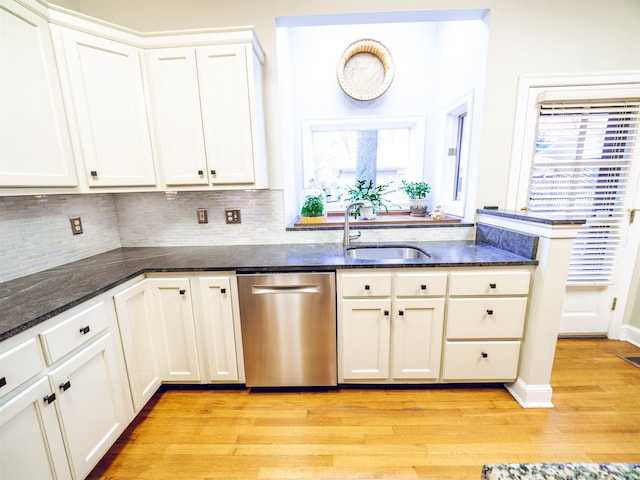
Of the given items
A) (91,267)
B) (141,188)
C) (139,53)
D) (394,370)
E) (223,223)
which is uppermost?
(139,53)

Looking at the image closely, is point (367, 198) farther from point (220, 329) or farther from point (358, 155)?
point (220, 329)

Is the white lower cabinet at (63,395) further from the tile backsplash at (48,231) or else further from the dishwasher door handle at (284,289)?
the dishwasher door handle at (284,289)

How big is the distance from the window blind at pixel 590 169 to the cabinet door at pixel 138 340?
2969 mm

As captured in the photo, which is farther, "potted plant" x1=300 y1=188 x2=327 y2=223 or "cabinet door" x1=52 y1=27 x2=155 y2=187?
"potted plant" x1=300 y1=188 x2=327 y2=223

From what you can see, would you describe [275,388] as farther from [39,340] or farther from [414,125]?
[414,125]

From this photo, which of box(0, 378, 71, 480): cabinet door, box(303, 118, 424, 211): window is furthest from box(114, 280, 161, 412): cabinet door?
box(303, 118, 424, 211): window

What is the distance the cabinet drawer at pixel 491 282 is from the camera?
1.65 metres

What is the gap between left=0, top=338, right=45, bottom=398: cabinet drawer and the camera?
93 cm

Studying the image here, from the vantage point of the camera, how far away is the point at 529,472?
392mm

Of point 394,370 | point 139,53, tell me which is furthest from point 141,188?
point 394,370

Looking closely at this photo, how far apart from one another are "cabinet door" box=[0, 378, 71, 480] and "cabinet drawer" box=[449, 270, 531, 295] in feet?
6.82

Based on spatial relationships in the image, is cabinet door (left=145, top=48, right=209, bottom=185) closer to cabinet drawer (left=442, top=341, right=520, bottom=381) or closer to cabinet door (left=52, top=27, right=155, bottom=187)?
cabinet door (left=52, top=27, right=155, bottom=187)

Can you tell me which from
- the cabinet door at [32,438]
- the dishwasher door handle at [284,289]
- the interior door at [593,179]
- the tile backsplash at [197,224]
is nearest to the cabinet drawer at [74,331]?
the cabinet door at [32,438]

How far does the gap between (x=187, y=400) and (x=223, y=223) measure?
1.33 metres
